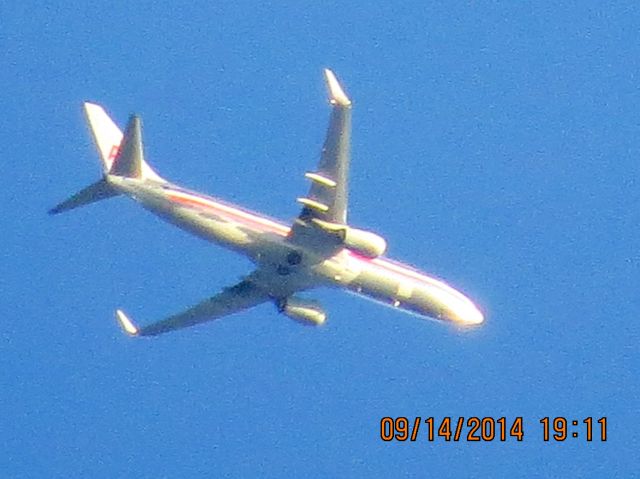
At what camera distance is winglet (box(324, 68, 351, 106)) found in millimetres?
91688

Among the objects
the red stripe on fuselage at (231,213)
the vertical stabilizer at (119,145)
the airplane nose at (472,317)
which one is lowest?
the airplane nose at (472,317)

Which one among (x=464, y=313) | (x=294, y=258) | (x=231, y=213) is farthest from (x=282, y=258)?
(x=464, y=313)

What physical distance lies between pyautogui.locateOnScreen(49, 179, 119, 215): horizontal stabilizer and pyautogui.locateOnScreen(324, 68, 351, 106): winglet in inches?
546

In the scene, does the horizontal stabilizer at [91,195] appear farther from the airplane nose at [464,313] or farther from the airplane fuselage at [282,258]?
the airplane nose at [464,313]

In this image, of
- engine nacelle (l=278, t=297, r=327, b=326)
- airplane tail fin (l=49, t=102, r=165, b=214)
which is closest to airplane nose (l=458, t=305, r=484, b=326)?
engine nacelle (l=278, t=297, r=327, b=326)

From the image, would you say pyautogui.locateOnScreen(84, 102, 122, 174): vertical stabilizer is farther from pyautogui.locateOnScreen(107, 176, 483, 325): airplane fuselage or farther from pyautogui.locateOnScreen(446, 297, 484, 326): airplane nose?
pyautogui.locateOnScreen(446, 297, 484, 326): airplane nose

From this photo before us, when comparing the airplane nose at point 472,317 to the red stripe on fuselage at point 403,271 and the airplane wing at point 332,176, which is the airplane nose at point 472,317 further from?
the airplane wing at point 332,176

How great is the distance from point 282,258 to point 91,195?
33.9 ft

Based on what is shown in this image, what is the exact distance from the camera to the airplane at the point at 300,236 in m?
96.6

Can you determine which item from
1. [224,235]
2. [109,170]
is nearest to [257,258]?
[224,235]

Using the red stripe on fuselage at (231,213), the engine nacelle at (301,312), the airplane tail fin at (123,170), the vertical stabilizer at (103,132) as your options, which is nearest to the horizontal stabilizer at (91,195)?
the airplane tail fin at (123,170)

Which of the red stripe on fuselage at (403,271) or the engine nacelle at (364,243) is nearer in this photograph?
the engine nacelle at (364,243)

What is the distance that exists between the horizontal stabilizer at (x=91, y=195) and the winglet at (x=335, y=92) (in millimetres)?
13880

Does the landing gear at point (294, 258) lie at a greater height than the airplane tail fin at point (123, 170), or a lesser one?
lesser
